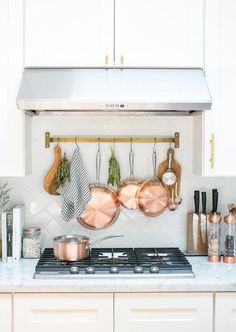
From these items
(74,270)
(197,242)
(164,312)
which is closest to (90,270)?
(74,270)

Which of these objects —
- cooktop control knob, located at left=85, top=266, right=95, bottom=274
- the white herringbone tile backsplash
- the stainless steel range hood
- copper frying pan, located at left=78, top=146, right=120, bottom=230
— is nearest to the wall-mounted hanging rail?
Answer: the white herringbone tile backsplash

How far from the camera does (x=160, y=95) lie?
2615 millimetres

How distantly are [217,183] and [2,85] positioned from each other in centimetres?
135

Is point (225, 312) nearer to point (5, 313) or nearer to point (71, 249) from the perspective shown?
point (71, 249)

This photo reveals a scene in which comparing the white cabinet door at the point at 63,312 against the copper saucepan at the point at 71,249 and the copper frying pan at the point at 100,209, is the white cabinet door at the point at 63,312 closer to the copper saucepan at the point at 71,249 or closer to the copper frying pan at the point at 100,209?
the copper saucepan at the point at 71,249

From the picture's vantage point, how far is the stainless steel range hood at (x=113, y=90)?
8.48 feet

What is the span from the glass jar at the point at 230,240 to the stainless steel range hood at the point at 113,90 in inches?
26.9

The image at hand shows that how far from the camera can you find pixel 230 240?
294 centimetres

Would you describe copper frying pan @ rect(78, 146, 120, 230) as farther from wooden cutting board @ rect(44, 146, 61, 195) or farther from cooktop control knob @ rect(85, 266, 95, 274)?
cooktop control knob @ rect(85, 266, 95, 274)

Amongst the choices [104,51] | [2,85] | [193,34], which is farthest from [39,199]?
[193,34]

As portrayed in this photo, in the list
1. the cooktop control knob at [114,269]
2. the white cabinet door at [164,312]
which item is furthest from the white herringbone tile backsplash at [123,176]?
the white cabinet door at [164,312]

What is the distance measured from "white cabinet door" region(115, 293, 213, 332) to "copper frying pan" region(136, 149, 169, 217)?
0.67 metres

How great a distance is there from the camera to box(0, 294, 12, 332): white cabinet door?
250 centimetres

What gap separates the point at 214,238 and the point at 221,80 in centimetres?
86
